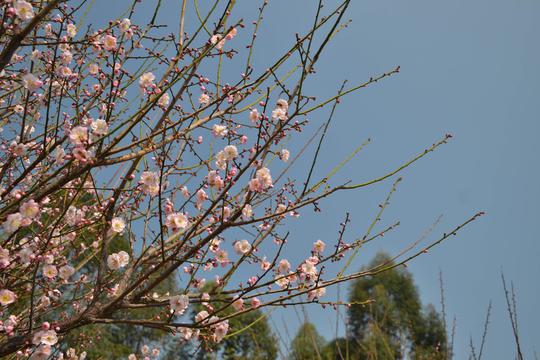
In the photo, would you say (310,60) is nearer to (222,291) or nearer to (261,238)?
(261,238)

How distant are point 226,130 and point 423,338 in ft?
87.7

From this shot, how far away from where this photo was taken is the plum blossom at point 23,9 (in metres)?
2.14

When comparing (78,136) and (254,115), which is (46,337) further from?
(254,115)

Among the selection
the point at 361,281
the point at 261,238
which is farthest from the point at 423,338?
the point at 261,238

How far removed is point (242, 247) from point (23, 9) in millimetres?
1595

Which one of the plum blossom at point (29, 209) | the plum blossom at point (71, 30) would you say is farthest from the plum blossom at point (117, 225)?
the plum blossom at point (71, 30)

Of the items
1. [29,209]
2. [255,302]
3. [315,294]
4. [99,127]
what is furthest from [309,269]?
[29,209]

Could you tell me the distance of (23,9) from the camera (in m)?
2.17

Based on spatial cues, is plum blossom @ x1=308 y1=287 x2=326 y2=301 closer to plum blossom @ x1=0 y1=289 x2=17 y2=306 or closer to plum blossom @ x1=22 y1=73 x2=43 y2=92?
plum blossom @ x1=0 y1=289 x2=17 y2=306

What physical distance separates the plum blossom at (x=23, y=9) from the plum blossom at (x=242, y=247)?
152 centimetres

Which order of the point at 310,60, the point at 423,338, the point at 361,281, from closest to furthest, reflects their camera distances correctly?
the point at 310,60
the point at 423,338
the point at 361,281

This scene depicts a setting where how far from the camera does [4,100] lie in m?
3.43

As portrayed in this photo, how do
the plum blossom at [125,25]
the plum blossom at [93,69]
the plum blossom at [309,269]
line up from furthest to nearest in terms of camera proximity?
the plum blossom at [93,69] < the plum blossom at [125,25] < the plum blossom at [309,269]

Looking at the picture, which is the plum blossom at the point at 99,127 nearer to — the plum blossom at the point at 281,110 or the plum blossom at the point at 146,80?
the plum blossom at the point at 146,80
